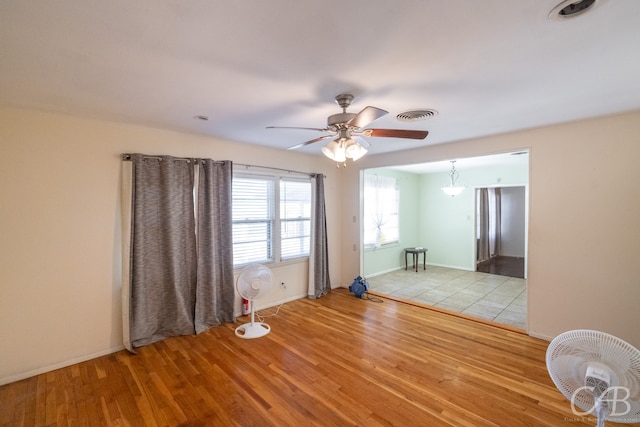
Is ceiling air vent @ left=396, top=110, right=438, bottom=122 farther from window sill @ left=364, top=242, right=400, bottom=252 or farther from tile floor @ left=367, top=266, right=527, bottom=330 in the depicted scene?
window sill @ left=364, top=242, right=400, bottom=252

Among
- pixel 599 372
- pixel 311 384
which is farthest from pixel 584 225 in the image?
pixel 311 384

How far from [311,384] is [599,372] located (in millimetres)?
1877

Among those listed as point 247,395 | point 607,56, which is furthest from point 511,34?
point 247,395

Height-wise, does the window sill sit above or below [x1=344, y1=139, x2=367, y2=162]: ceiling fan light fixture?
below

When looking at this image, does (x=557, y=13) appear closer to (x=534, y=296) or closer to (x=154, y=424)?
(x=534, y=296)

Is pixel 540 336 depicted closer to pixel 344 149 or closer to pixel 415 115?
pixel 415 115

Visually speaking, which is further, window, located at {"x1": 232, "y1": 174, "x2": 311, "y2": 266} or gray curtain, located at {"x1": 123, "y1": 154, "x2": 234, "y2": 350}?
window, located at {"x1": 232, "y1": 174, "x2": 311, "y2": 266}

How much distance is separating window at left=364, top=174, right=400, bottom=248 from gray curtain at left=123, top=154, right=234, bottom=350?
3.18m

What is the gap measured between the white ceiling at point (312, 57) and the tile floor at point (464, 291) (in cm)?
269

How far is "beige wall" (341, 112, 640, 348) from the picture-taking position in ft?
8.61

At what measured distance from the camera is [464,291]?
4.85m

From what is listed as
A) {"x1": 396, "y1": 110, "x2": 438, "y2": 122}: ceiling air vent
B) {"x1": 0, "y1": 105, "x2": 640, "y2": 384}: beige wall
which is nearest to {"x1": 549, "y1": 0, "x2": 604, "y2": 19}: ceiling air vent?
{"x1": 396, "y1": 110, "x2": 438, "y2": 122}: ceiling air vent

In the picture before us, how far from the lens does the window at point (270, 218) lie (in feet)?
12.5

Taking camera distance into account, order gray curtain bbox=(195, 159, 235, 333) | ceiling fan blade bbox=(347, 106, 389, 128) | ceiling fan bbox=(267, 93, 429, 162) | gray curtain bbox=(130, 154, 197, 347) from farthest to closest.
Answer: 1. gray curtain bbox=(195, 159, 235, 333)
2. gray curtain bbox=(130, 154, 197, 347)
3. ceiling fan bbox=(267, 93, 429, 162)
4. ceiling fan blade bbox=(347, 106, 389, 128)
